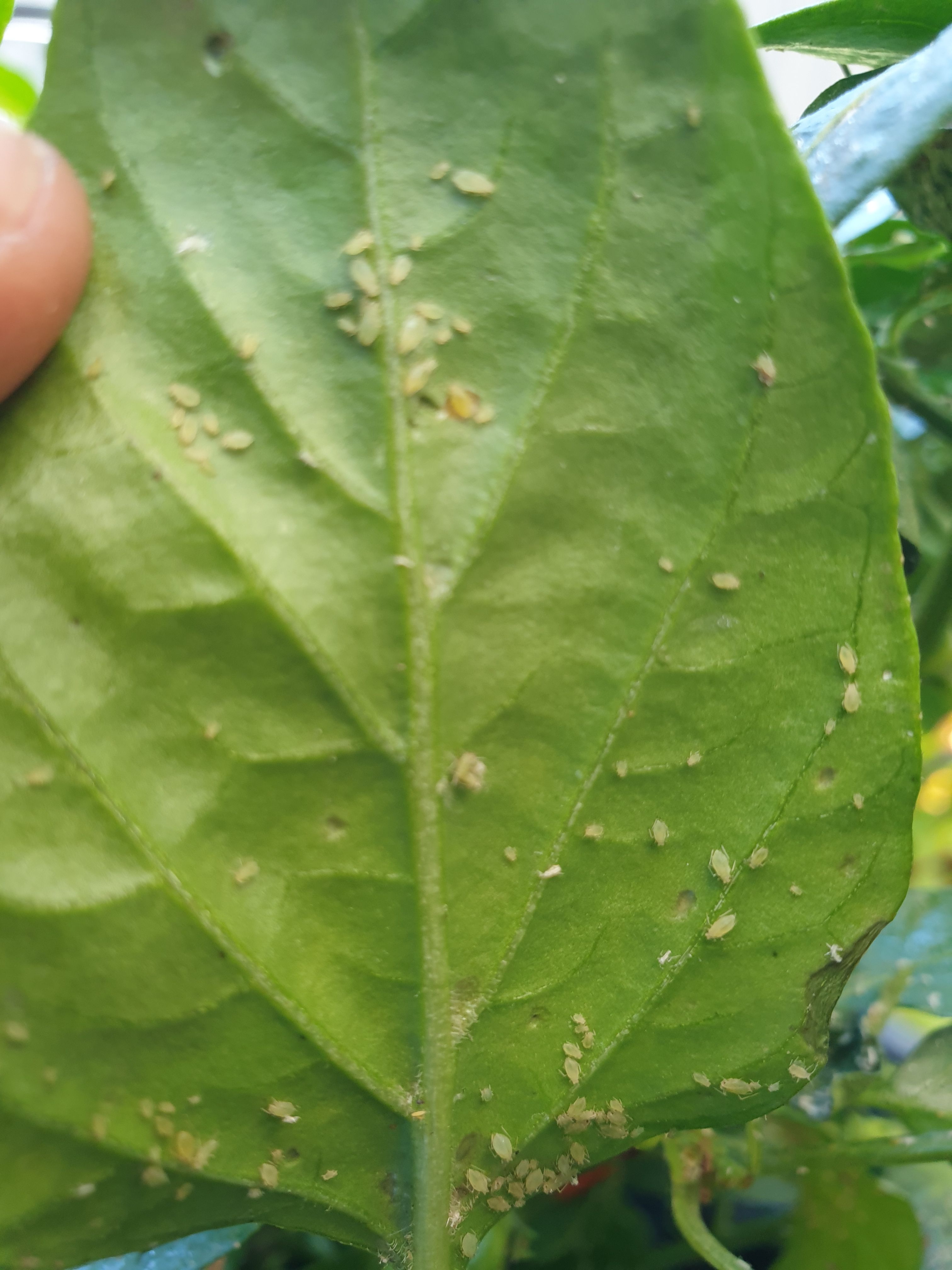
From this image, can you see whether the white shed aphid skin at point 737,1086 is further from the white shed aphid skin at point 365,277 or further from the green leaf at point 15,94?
the green leaf at point 15,94

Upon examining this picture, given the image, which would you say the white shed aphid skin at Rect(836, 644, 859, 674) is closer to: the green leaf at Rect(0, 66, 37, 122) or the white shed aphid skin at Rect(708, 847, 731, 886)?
the white shed aphid skin at Rect(708, 847, 731, 886)

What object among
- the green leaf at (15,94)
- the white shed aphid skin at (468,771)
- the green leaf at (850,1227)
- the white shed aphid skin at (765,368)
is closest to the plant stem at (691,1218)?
the green leaf at (850,1227)

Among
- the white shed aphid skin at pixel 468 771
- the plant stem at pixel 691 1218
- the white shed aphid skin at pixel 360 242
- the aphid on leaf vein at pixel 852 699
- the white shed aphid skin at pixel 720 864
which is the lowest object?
the plant stem at pixel 691 1218

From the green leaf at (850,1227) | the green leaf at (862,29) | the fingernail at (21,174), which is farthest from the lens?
the green leaf at (850,1227)

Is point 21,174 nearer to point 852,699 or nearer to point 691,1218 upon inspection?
point 852,699

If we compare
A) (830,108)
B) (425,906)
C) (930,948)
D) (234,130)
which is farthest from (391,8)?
(930,948)

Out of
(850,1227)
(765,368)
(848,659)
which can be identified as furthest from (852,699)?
(850,1227)
